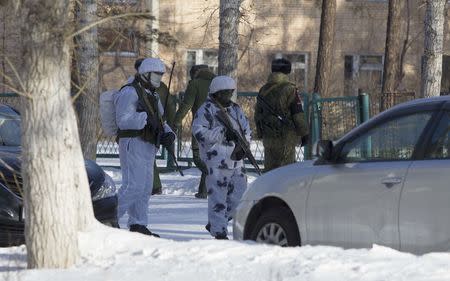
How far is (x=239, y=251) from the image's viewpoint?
8008 millimetres

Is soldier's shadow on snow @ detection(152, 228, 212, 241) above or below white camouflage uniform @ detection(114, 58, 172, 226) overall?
below

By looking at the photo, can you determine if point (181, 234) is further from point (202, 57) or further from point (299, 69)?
point (202, 57)

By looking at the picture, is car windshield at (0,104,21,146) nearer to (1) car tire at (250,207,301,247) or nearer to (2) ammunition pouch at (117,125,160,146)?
(2) ammunition pouch at (117,125,160,146)

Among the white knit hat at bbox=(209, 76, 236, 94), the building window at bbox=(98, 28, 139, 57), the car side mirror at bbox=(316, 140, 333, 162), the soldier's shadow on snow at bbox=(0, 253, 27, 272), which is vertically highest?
the building window at bbox=(98, 28, 139, 57)

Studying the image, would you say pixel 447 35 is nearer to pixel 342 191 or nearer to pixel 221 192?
pixel 221 192

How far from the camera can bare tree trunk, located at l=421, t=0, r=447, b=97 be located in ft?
58.0

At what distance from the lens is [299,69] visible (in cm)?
Result: 3756

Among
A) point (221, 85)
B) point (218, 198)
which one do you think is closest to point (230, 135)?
point (221, 85)

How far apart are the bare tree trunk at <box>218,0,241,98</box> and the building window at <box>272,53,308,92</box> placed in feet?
64.1

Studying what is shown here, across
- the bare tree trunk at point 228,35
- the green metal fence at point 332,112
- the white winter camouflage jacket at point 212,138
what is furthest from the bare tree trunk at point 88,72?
the green metal fence at point 332,112

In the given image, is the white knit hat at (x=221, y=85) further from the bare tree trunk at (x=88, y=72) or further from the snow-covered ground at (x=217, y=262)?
the snow-covered ground at (x=217, y=262)

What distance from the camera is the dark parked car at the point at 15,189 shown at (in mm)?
10680

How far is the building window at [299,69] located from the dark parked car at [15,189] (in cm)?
2320

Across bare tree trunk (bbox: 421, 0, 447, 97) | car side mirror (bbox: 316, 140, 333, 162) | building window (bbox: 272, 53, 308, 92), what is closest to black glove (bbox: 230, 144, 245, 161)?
car side mirror (bbox: 316, 140, 333, 162)
